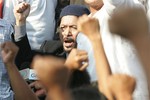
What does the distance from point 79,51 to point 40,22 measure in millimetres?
2553

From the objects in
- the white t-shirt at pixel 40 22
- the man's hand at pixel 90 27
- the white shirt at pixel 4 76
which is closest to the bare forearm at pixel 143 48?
the man's hand at pixel 90 27

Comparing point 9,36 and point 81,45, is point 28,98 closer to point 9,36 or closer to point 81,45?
point 81,45

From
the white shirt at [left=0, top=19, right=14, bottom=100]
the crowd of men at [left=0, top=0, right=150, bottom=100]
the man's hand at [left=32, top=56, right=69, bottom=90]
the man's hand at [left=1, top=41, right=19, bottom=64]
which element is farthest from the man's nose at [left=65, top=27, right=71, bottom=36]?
the man's hand at [left=32, top=56, right=69, bottom=90]

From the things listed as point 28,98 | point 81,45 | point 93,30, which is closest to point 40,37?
point 81,45

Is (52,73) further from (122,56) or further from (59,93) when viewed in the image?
(122,56)

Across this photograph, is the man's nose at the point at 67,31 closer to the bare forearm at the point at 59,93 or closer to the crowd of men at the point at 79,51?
the crowd of men at the point at 79,51

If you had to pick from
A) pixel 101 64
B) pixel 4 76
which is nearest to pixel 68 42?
pixel 4 76

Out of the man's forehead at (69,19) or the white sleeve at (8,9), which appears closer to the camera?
the man's forehead at (69,19)

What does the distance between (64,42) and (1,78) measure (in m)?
0.66

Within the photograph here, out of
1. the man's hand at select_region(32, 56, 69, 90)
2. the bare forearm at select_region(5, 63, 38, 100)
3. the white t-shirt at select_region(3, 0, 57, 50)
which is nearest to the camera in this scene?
the man's hand at select_region(32, 56, 69, 90)

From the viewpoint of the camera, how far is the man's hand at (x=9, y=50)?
5.65ft

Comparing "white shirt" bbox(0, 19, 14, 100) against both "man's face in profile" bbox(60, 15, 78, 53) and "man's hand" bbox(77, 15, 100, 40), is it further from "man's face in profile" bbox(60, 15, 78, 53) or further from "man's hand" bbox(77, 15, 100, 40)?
"man's hand" bbox(77, 15, 100, 40)

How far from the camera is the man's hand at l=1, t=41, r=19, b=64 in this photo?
172 cm

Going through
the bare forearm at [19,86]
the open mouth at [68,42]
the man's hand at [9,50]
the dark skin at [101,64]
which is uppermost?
the dark skin at [101,64]
